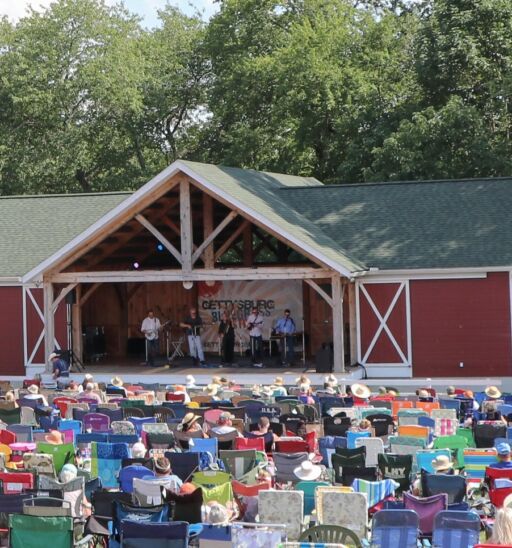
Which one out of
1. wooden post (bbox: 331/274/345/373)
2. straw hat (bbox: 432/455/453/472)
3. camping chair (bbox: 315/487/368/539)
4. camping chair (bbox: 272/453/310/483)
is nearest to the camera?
camping chair (bbox: 315/487/368/539)

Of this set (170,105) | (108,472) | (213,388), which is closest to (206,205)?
(213,388)

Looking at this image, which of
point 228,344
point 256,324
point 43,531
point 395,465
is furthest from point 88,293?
point 43,531

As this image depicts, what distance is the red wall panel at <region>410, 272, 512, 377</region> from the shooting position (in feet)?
92.3

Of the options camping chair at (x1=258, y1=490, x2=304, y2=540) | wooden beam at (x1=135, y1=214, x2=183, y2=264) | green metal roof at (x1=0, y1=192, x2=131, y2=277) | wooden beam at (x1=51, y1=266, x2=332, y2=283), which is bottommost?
camping chair at (x1=258, y1=490, x2=304, y2=540)

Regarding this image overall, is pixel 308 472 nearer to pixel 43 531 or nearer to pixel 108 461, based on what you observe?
pixel 108 461

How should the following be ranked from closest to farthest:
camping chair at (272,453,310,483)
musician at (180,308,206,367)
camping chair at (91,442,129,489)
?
camping chair at (272,453,310,483), camping chair at (91,442,129,489), musician at (180,308,206,367)

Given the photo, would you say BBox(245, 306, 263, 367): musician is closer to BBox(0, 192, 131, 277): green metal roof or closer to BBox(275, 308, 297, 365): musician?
BBox(275, 308, 297, 365): musician

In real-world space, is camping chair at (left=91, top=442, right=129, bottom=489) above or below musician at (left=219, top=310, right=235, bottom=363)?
below

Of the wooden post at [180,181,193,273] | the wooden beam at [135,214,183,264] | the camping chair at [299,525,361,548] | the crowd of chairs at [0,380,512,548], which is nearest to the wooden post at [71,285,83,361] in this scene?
the wooden beam at [135,214,183,264]

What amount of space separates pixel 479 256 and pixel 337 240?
12.6 ft

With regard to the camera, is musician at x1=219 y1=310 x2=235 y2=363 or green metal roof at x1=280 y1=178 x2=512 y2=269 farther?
musician at x1=219 y1=310 x2=235 y2=363

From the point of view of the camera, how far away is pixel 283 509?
36.5 ft

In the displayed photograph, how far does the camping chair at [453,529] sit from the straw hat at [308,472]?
250 cm

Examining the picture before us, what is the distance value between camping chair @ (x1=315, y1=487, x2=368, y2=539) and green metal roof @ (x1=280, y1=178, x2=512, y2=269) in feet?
57.8
